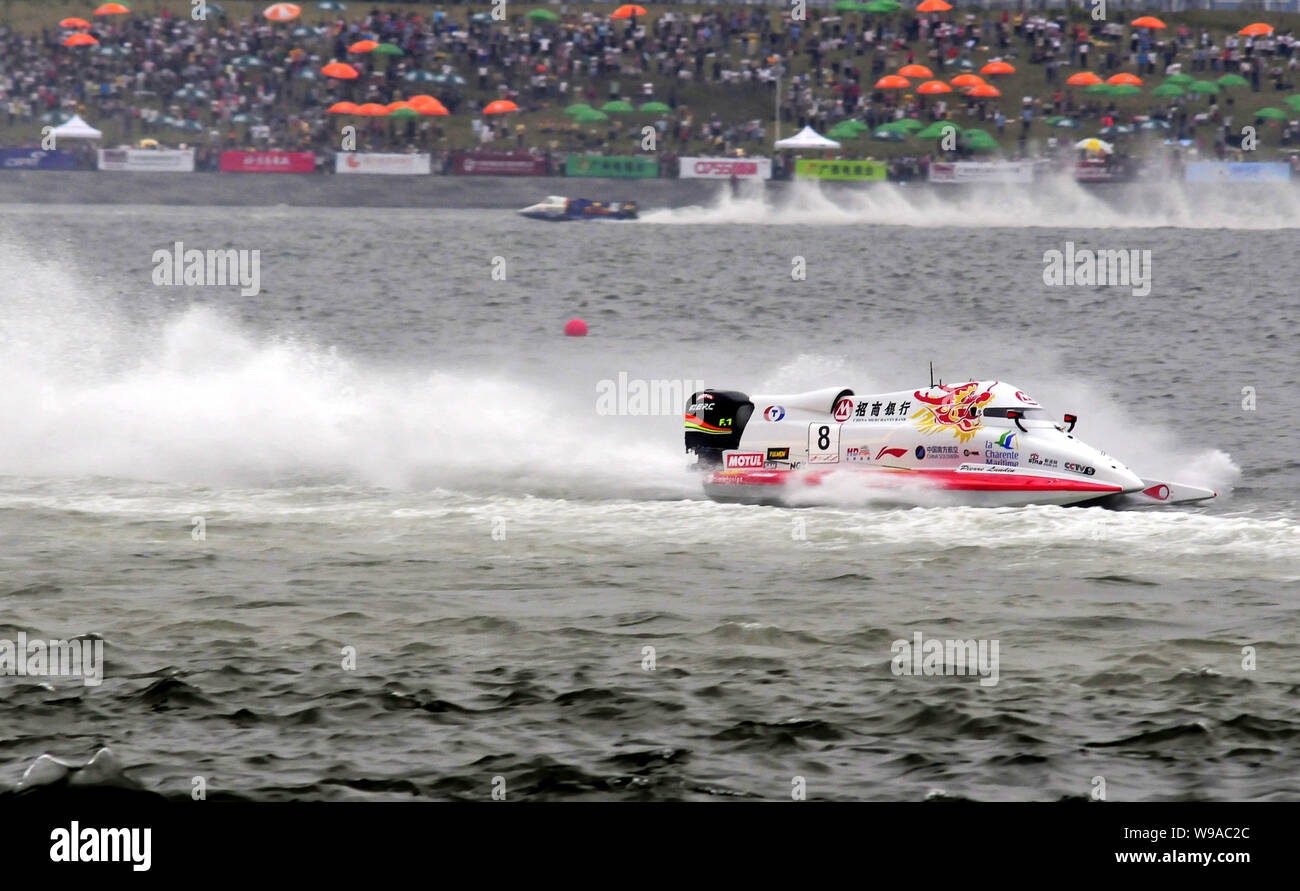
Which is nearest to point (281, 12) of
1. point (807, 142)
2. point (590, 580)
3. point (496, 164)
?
point (496, 164)

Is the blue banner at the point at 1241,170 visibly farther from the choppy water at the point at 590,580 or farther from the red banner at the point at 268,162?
the red banner at the point at 268,162

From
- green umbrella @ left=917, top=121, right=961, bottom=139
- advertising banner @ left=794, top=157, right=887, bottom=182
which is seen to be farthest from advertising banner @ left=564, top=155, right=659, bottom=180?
green umbrella @ left=917, top=121, right=961, bottom=139

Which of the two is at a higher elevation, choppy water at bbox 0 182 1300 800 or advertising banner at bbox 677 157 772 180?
advertising banner at bbox 677 157 772 180

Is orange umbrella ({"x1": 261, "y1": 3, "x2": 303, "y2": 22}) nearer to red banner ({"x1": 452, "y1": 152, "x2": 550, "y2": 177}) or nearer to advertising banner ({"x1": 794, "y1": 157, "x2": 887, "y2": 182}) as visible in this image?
red banner ({"x1": 452, "y1": 152, "x2": 550, "y2": 177})

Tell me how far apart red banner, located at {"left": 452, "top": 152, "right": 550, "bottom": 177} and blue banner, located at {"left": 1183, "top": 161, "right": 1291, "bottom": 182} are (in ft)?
83.6

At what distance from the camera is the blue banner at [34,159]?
209 ft

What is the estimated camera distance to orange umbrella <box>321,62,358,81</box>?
65562 millimetres

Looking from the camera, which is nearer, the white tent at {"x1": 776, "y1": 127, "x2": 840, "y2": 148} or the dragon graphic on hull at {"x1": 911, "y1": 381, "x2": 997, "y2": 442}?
the dragon graphic on hull at {"x1": 911, "y1": 381, "x2": 997, "y2": 442}

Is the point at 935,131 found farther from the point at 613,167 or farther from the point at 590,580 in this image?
the point at 590,580

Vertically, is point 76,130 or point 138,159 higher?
point 76,130

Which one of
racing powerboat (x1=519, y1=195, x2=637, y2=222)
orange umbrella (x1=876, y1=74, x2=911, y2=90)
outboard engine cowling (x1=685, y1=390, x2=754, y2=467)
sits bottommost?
outboard engine cowling (x1=685, y1=390, x2=754, y2=467)

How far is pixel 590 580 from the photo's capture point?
13766 mm

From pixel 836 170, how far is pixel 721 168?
4520 mm
